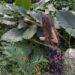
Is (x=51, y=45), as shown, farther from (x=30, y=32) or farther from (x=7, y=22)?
(x=7, y=22)

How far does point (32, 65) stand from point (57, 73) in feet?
0.62

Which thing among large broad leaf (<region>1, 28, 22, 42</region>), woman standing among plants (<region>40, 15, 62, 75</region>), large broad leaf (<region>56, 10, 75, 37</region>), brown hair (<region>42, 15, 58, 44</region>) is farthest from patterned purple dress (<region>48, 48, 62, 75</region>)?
large broad leaf (<region>1, 28, 22, 42</region>)

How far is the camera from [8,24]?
195 inches

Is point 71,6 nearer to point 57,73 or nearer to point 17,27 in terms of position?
point 17,27

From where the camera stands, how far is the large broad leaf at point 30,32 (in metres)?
4.43

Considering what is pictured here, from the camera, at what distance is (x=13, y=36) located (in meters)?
4.56

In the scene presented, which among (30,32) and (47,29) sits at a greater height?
(47,29)

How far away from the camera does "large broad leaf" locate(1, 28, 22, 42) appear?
4.41 metres

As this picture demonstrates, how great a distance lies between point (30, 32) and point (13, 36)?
249 millimetres

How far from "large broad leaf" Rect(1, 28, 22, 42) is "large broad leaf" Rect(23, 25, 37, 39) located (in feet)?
0.26

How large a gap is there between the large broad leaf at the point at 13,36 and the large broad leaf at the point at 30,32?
0.08 metres

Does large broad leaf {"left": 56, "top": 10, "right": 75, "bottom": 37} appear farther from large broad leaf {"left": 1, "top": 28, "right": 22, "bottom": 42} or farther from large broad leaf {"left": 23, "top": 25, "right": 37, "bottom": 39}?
large broad leaf {"left": 1, "top": 28, "right": 22, "bottom": 42}

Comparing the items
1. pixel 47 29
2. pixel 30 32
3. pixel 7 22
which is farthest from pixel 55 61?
pixel 7 22

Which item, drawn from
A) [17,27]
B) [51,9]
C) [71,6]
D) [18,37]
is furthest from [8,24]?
[71,6]
